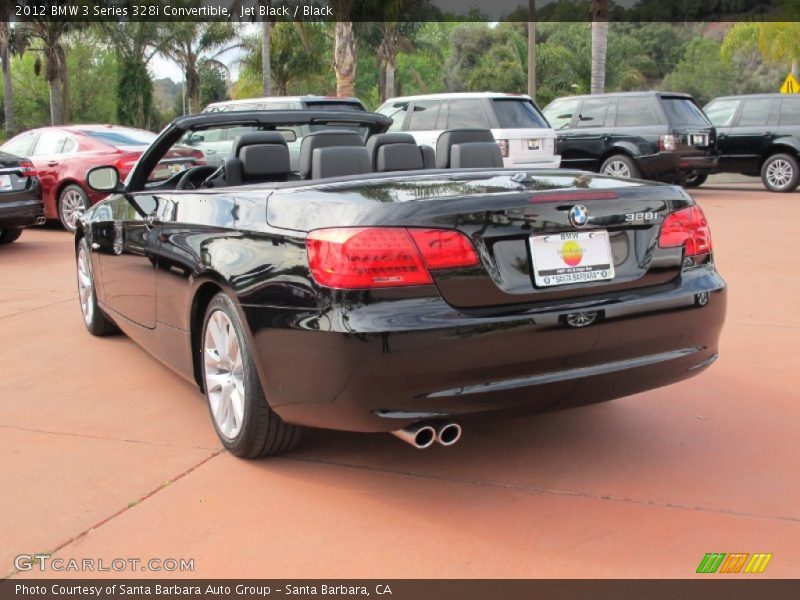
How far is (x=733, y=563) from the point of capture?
117 inches

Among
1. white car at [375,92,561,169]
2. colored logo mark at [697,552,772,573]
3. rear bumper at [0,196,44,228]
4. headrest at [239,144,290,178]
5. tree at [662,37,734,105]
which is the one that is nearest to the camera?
colored logo mark at [697,552,772,573]

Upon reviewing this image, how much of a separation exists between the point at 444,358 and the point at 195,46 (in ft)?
148

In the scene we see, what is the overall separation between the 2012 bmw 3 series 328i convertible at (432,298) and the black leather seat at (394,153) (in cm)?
85

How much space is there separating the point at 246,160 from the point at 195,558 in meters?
2.11

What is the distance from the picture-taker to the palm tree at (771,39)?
1192 inches

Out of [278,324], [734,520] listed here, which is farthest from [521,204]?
[734,520]

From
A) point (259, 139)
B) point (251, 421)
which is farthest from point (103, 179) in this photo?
point (251, 421)

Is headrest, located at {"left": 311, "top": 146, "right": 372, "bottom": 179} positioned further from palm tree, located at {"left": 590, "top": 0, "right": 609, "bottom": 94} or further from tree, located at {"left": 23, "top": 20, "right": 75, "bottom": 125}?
tree, located at {"left": 23, "top": 20, "right": 75, "bottom": 125}

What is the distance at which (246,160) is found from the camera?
4531mm

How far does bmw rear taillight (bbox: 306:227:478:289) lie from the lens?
3166 mm

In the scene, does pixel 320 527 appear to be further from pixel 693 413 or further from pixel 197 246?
pixel 693 413
